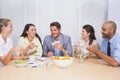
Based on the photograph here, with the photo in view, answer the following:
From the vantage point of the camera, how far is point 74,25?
13.4ft

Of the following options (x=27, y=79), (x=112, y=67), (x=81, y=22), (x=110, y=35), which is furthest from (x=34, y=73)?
(x=81, y=22)

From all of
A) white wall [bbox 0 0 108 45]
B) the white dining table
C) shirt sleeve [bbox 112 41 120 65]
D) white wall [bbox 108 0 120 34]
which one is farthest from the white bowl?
white wall [bbox 0 0 108 45]

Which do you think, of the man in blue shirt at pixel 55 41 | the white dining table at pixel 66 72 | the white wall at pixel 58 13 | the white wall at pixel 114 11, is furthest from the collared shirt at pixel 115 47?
the white wall at pixel 58 13

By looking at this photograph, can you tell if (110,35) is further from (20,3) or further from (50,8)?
(20,3)

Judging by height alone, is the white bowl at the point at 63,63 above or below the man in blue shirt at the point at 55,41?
below

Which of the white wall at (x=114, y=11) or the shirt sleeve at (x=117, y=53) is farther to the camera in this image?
the white wall at (x=114, y=11)

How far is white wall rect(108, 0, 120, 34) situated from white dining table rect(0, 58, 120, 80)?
157cm

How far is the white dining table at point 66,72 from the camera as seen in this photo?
1.81 meters

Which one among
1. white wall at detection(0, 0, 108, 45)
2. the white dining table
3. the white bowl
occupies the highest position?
white wall at detection(0, 0, 108, 45)

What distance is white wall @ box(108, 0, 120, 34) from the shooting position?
369 cm

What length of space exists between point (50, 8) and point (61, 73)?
2.31 metres

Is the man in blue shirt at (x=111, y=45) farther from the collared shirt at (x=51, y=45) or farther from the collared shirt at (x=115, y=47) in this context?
the collared shirt at (x=51, y=45)

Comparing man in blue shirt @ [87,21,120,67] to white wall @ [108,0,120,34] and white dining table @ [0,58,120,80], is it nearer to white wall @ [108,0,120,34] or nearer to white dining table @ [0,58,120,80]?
white dining table @ [0,58,120,80]

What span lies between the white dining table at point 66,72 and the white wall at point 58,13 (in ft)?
5.94
